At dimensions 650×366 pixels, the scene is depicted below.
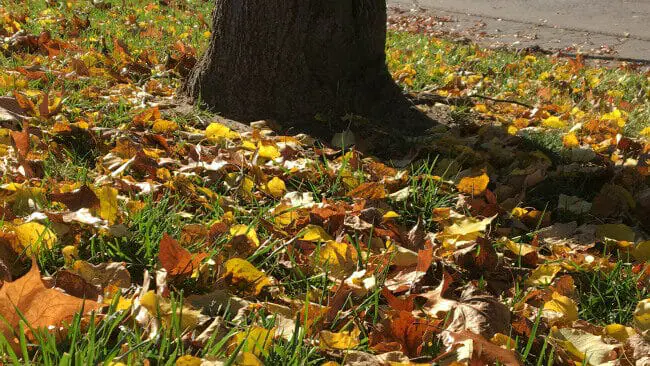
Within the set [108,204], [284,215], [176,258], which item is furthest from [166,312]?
[284,215]

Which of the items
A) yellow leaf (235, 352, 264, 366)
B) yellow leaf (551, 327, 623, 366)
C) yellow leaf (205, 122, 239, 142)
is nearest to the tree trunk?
yellow leaf (205, 122, 239, 142)

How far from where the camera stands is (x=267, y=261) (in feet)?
5.52

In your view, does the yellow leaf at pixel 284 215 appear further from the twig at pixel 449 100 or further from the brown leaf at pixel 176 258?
the twig at pixel 449 100

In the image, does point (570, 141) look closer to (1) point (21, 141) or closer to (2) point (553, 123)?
(2) point (553, 123)

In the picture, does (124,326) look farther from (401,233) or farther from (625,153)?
(625,153)

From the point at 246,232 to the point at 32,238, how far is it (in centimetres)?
55

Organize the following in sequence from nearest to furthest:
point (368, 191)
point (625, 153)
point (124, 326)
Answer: point (124, 326)
point (368, 191)
point (625, 153)

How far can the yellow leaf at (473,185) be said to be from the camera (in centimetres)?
213

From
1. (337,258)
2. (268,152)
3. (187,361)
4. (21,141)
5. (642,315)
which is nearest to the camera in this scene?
(187,361)

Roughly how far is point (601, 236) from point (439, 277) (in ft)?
2.21

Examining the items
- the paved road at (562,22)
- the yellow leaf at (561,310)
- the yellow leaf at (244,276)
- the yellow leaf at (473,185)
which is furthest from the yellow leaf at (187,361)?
the paved road at (562,22)

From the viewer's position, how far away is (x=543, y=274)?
67.7 inches

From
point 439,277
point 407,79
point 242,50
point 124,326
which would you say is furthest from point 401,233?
point 407,79

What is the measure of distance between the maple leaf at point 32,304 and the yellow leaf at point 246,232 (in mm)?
562
